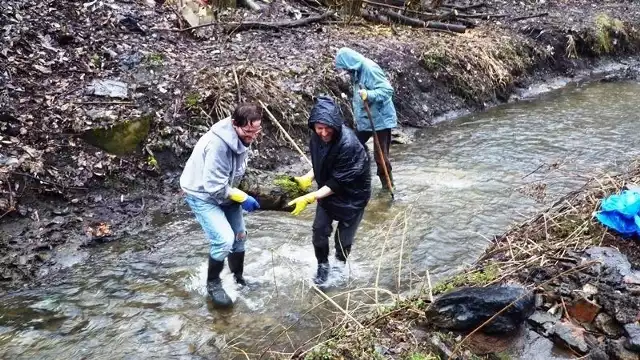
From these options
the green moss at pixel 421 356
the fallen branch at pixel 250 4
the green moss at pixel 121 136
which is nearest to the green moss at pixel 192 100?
the green moss at pixel 121 136

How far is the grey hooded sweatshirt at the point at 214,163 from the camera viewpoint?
4719 mm

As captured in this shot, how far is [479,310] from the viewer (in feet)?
13.7

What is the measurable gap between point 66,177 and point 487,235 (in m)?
4.99

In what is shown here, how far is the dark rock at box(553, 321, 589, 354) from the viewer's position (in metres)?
4.05

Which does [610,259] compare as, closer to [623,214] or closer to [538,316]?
[623,214]

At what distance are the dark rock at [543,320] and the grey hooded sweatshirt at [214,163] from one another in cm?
265

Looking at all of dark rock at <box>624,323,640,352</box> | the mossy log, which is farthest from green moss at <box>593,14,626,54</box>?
dark rock at <box>624,323,640,352</box>

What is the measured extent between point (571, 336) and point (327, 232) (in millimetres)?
2253

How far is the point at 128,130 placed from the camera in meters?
7.47

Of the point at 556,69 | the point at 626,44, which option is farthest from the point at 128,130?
the point at 626,44

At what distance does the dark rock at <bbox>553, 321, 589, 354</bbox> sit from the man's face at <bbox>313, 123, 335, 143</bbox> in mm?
2334

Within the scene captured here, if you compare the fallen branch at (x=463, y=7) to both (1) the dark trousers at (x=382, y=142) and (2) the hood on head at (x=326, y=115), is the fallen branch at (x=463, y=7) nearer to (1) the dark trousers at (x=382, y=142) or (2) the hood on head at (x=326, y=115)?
(1) the dark trousers at (x=382, y=142)

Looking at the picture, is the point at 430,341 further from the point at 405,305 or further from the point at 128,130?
the point at 128,130

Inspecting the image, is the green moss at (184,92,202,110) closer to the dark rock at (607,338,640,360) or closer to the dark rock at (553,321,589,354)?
the dark rock at (553,321,589,354)
